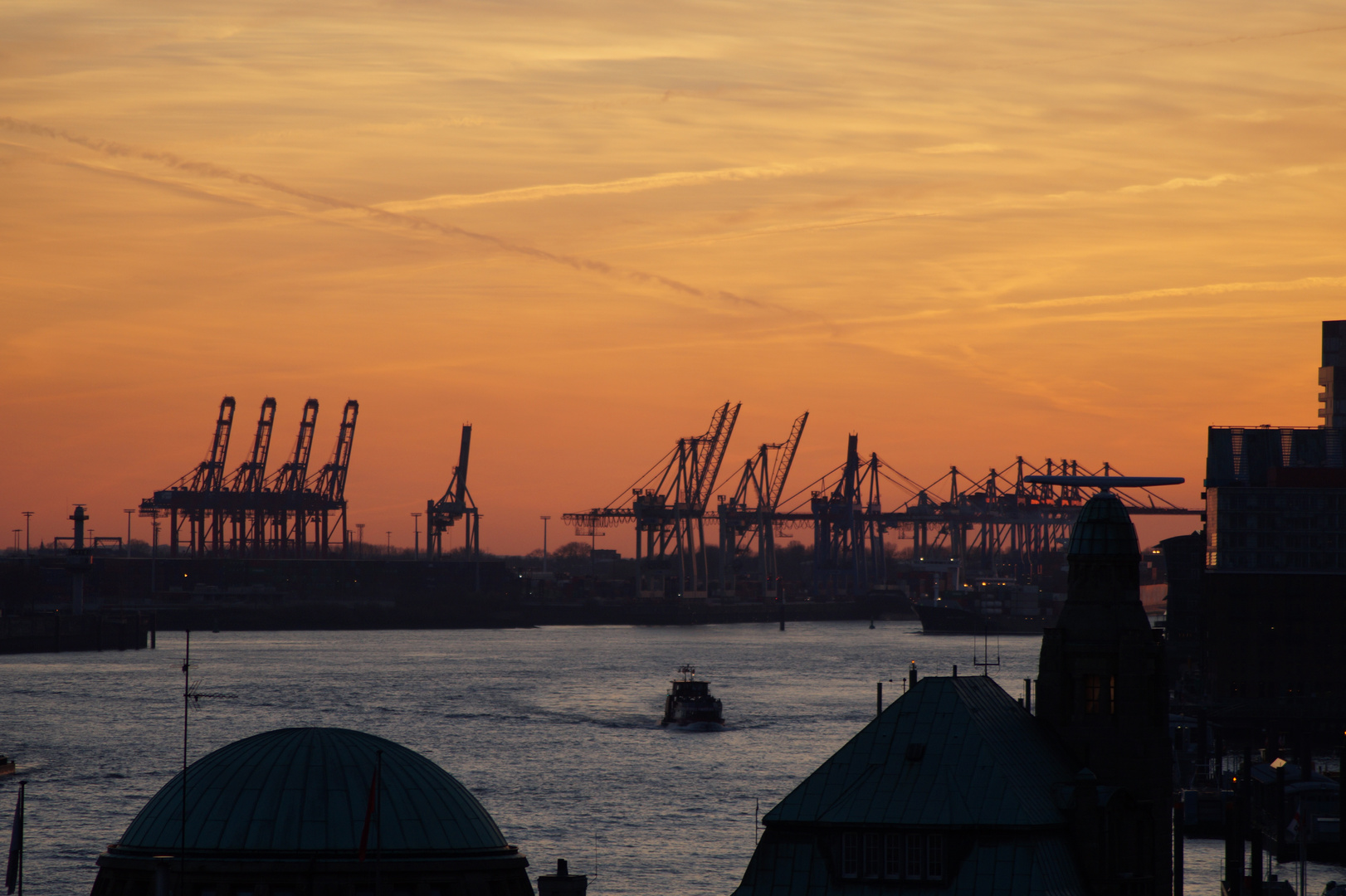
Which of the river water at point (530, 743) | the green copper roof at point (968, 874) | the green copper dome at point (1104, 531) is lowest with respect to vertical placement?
the river water at point (530, 743)

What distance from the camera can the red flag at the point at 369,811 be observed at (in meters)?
24.8

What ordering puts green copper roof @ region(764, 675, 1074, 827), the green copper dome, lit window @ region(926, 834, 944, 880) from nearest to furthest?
lit window @ region(926, 834, 944, 880) < green copper roof @ region(764, 675, 1074, 827) < the green copper dome

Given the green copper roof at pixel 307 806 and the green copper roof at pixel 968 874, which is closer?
the green copper roof at pixel 307 806

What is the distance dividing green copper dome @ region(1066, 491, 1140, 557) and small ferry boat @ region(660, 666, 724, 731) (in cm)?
8868

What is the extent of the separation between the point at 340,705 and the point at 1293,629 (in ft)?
223

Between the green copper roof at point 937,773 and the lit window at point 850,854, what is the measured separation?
31 centimetres

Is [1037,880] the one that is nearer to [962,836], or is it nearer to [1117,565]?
[962,836]

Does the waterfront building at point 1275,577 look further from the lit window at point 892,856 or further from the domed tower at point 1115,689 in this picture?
the lit window at point 892,856

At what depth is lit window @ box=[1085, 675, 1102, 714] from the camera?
40.1 metres

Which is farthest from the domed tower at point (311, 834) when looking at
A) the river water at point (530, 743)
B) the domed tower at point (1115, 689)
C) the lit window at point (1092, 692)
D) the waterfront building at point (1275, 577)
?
the waterfront building at point (1275, 577)

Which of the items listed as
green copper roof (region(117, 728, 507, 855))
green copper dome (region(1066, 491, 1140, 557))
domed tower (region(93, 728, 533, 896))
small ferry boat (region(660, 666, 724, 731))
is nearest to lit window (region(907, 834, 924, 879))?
green copper dome (region(1066, 491, 1140, 557))

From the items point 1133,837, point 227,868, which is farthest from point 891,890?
point 227,868

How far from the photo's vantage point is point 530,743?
116562mm

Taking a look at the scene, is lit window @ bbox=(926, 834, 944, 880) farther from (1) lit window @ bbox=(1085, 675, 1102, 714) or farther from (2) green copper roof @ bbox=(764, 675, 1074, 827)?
(1) lit window @ bbox=(1085, 675, 1102, 714)
